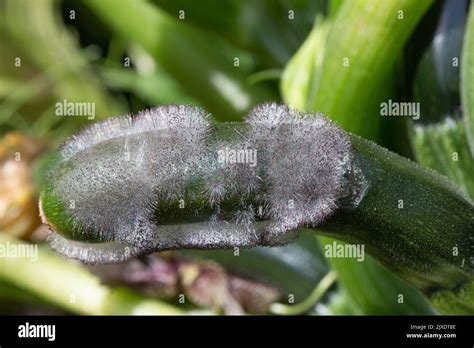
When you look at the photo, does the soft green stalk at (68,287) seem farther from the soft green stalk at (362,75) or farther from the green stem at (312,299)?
the soft green stalk at (362,75)

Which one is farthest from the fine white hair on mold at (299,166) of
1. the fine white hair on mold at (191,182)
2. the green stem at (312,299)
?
the green stem at (312,299)

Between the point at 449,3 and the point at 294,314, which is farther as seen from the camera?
the point at 294,314

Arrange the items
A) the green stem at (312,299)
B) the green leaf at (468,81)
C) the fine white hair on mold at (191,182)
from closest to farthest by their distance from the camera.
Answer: the fine white hair on mold at (191,182), the green leaf at (468,81), the green stem at (312,299)

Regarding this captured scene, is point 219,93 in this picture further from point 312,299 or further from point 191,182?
point 191,182

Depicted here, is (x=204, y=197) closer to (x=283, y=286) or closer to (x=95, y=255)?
(x=95, y=255)

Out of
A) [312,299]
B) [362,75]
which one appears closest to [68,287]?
[312,299]
